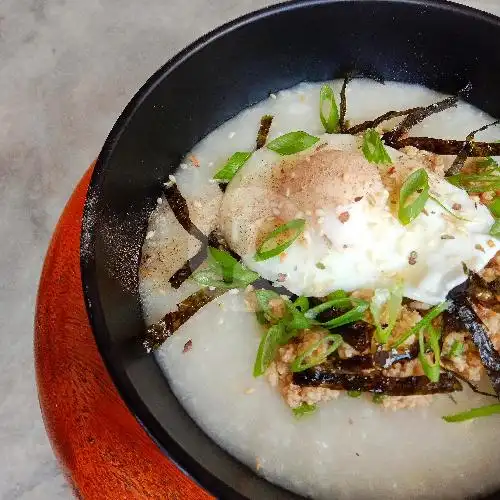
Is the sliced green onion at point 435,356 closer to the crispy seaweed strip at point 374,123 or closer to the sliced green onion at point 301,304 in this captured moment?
the sliced green onion at point 301,304

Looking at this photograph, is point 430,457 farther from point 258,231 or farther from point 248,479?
point 258,231

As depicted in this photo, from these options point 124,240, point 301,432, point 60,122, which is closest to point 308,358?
point 301,432

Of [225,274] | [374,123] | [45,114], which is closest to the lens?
[225,274]

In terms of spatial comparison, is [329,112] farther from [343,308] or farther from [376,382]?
[376,382]

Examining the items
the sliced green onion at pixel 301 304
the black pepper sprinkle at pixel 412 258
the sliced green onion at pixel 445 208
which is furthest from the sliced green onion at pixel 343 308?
the sliced green onion at pixel 445 208

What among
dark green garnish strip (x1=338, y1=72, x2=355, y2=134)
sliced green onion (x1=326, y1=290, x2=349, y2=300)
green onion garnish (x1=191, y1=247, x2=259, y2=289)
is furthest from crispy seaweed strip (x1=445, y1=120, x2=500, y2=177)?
green onion garnish (x1=191, y1=247, x2=259, y2=289)

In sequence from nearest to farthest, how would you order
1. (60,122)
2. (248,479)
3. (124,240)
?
(248,479), (124,240), (60,122)

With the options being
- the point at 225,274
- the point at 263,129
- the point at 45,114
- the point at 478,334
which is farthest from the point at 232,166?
the point at 45,114
